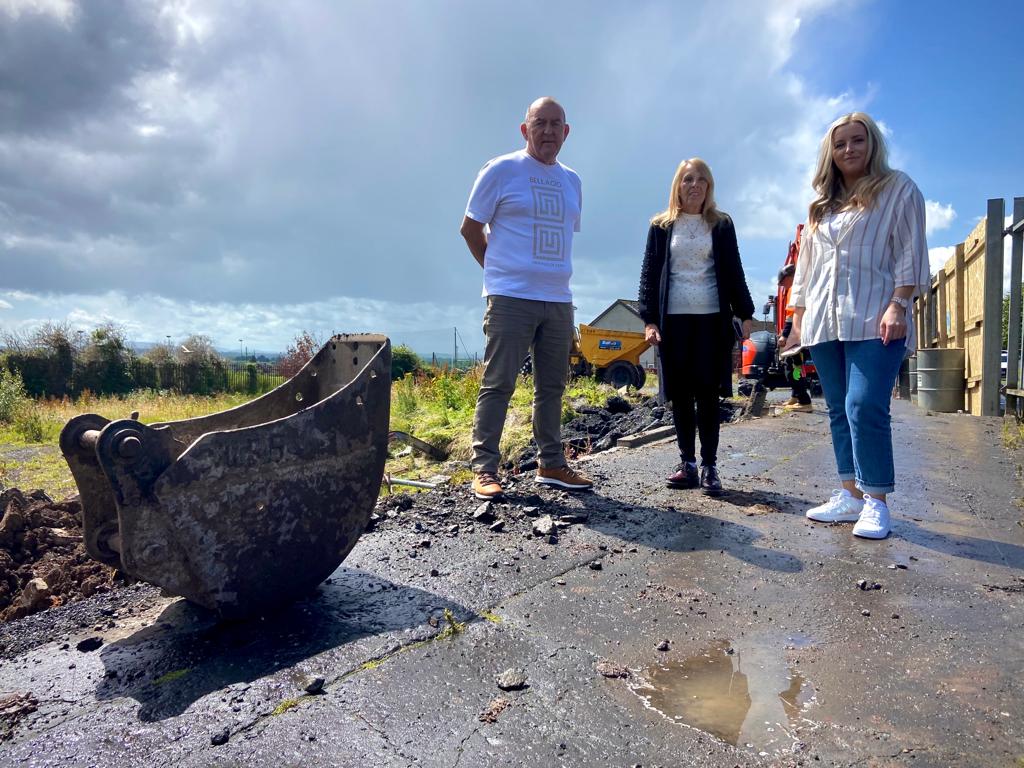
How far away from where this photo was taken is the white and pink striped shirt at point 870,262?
3043 mm

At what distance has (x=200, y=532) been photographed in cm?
201

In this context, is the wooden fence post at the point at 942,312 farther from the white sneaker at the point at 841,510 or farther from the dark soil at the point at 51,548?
the dark soil at the point at 51,548

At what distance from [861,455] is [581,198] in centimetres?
222

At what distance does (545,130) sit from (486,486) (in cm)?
214

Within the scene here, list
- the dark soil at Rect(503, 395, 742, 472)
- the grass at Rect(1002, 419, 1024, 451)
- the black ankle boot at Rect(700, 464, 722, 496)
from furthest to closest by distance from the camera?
the dark soil at Rect(503, 395, 742, 472) < the grass at Rect(1002, 419, 1024, 451) < the black ankle boot at Rect(700, 464, 722, 496)

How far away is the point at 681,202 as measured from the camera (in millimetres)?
4027

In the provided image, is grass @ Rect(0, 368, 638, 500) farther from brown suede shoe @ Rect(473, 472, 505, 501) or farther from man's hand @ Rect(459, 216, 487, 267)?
man's hand @ Rect(459, 216, 487, 267)

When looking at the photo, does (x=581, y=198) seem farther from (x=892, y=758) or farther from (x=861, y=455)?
(x=892, y=758)

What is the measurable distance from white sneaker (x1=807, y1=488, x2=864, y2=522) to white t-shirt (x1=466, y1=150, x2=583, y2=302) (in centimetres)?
188

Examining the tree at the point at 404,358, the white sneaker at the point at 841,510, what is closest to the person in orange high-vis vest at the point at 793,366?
the white sneaker at the point at 841,510

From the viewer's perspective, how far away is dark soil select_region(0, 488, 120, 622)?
2734mm

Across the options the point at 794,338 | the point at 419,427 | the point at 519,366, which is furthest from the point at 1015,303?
the point at 419,427

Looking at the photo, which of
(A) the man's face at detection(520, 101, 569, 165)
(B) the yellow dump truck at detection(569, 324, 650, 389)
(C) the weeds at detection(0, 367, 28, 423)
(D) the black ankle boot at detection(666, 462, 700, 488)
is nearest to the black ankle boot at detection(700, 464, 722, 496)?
(D) the black ankle boot at detection(666, 462, 700, 488)

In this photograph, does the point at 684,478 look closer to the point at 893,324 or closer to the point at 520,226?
the point at 893,324
